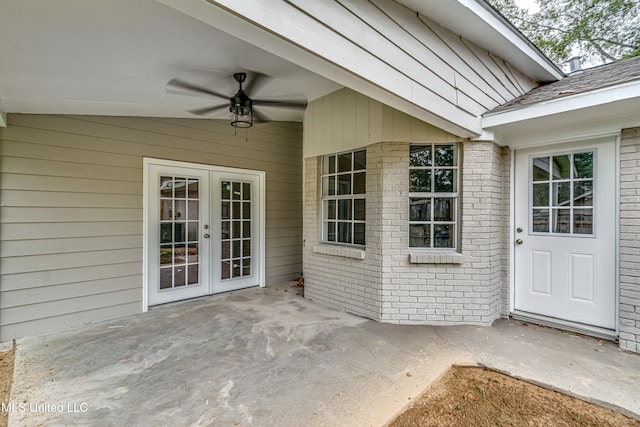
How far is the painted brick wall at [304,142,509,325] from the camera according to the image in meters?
3.33

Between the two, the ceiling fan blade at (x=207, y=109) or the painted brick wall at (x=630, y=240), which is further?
the ceiling fan blade at (x=207, y=109)

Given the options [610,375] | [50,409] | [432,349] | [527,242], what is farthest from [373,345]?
[50,409]

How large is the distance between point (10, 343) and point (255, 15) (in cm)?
387

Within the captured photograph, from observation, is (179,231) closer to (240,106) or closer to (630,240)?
(240,106)

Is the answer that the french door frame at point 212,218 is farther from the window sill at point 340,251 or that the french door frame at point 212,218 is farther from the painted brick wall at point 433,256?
the painted brick wall at point 433,256

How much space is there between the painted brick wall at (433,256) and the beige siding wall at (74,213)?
9.08 ft

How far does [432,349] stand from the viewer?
9.06 ft

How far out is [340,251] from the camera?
390 cm

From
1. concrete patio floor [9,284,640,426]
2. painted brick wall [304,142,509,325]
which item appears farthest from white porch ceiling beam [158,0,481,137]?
concrete patio floor [9,284,640,426]

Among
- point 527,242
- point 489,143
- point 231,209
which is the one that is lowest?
point 527,242

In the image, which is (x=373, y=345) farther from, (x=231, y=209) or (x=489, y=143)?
(x=231, y=209)

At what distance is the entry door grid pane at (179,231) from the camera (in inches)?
162

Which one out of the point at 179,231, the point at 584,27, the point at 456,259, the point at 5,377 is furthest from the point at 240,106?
the point at 584,27

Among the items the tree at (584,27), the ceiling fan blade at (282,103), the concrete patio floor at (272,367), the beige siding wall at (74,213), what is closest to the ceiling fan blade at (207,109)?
the ceiling fan blade at (282,103)
